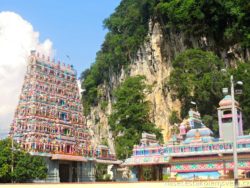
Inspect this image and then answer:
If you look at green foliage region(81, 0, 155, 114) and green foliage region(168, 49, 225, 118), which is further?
green foliage region(81, 0, 155, 114)

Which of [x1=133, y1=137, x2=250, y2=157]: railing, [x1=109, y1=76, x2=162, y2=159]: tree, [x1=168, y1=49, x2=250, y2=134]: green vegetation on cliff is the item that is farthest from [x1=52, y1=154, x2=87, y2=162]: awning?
[x1=133, y1=137, x2=250, y2=157]: railing

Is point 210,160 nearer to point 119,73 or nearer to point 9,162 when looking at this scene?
point 9,162

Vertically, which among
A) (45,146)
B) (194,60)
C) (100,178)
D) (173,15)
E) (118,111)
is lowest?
(100,178)

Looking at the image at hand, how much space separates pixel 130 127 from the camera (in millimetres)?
50219

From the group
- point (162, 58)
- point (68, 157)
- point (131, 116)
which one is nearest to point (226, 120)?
point (131, 116)

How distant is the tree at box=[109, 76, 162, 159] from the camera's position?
48.4 metres

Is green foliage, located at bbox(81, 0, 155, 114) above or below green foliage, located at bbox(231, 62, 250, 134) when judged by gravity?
above

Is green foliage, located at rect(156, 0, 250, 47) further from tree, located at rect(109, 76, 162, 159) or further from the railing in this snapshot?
the railing

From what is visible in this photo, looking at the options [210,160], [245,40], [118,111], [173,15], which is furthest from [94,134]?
[210,160]

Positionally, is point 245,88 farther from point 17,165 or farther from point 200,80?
point 17,165

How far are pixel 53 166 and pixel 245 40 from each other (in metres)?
24.2

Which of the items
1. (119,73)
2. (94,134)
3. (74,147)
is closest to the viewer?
(74,147)

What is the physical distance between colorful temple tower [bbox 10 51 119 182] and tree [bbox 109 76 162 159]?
3800 mm

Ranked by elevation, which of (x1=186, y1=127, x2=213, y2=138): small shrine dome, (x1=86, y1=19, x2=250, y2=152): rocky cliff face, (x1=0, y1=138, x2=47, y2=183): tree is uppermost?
(x1=86, y1=19, x2=250, y2=152): rocky cliff face
